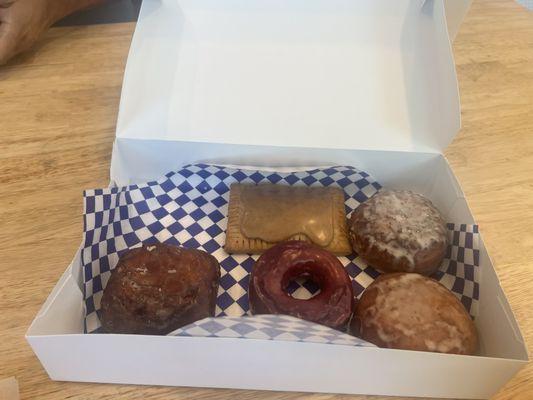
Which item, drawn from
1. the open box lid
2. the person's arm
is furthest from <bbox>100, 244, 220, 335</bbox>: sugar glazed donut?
the person's arm

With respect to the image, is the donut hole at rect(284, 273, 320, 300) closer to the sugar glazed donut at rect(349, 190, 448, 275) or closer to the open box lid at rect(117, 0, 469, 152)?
the sugar glazed donut at rect(349, 190, 448, 275)

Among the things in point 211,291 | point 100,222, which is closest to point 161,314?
point 211,291

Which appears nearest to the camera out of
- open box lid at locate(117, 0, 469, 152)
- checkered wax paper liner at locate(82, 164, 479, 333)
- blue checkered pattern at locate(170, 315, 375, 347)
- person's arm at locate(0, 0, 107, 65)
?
blue checkered pattern at locate(170, 315, 375, 347)

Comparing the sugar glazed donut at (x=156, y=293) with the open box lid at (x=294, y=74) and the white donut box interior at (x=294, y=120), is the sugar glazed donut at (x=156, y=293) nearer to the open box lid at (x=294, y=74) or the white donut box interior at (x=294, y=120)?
the white donut box interior at (x=294, y=120)

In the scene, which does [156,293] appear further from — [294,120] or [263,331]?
[294,120]

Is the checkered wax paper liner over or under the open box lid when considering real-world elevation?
under

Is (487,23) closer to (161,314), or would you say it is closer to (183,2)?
(183,2)

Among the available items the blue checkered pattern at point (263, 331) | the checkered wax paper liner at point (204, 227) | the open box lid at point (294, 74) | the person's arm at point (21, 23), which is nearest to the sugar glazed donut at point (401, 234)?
the checkered wax paper liner at point (204, 227)
